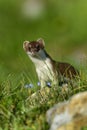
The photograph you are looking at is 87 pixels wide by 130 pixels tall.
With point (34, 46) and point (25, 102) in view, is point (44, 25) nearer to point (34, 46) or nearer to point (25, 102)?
point (34, 46)

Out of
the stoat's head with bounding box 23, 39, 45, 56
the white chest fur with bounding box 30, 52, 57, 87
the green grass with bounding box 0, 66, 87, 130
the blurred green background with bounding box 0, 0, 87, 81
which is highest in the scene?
the green grass with bounding box 0, 66, 87, 130

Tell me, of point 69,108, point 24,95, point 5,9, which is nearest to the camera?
point 69,108

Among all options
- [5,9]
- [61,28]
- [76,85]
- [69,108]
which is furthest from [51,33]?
[69,108]

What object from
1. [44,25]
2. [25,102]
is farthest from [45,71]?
[44,25]

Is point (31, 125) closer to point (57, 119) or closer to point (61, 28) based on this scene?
point (57, 119)

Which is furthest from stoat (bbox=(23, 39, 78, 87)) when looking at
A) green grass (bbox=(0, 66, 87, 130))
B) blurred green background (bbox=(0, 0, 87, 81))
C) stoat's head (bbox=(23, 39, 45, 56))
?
blurred green background (bbox=(0, 0, 87, 81))

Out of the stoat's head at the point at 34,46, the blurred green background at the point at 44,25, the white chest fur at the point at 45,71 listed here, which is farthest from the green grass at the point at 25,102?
the blurred green background at the point at 44,25

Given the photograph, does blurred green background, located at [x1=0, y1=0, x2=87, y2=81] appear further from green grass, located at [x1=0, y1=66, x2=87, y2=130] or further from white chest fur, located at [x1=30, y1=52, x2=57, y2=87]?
green grass, located at [x1=0, y1=66, x2=87, y2=130]

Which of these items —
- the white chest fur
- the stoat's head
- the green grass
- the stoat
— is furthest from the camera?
the stoat's head
